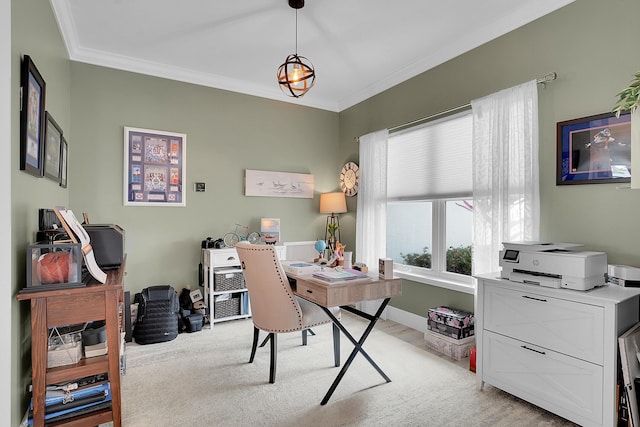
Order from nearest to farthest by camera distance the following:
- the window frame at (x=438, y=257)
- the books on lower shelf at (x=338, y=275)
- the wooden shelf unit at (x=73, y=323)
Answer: the wooden shelf unit at (x=73, y=323) → the books on lower shelf at (x=338, y=275) → the window frame at (x=438, y=257)

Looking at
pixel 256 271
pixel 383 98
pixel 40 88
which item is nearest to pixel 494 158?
pixel 383 98

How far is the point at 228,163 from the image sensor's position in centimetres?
415

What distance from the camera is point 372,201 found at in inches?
161

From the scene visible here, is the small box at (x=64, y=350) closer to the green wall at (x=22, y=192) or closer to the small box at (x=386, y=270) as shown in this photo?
the green wall at (x=22, y=192)

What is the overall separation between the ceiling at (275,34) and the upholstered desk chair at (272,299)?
6.25 feet

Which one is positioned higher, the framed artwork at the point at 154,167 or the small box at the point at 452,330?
the framed artwork at the point at 154,167

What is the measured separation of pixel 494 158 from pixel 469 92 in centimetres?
73

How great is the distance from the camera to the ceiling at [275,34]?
263cm

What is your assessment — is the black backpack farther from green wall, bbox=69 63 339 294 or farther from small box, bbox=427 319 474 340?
small box, bbox=427 319 474 340

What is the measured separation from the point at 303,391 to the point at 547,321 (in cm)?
161

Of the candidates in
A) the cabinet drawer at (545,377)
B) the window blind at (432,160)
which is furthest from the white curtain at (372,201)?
the cabinet drawer at (545,377)

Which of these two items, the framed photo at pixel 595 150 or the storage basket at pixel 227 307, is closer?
the framed photo at pixel 595 150

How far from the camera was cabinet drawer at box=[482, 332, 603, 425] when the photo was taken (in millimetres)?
1849

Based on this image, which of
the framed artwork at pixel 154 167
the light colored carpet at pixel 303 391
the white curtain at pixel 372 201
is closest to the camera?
the light colored carpet at pixel 303 391
